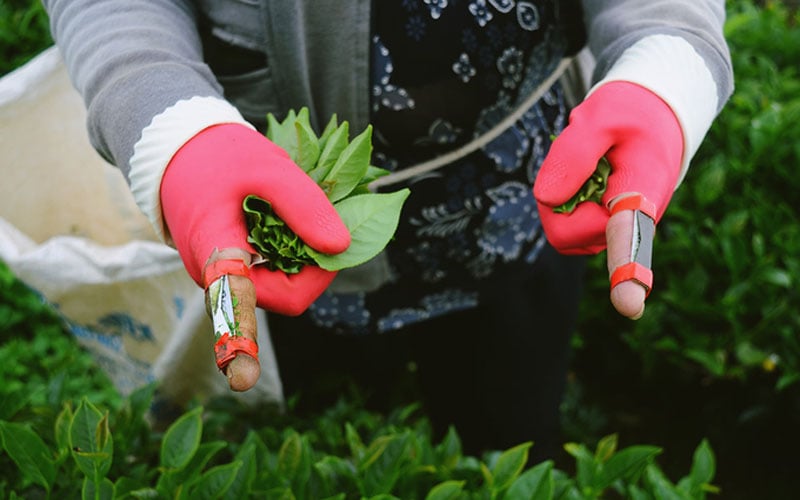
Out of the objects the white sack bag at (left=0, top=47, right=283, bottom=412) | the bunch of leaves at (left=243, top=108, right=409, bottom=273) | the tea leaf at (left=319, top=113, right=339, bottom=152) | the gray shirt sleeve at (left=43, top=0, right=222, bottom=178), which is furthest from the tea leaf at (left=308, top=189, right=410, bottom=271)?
the white sack bag at (left=0, top=47, right=283, bottom=412)

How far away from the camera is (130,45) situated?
93 centimetres

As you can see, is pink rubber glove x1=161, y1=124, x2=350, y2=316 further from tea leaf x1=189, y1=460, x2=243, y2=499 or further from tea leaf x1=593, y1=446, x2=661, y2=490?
tea leaf x1=593, y1=446, x2=661, y2=490

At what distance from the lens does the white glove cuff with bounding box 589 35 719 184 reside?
94 centimetres

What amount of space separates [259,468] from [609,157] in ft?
2.37

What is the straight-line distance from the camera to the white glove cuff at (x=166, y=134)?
876mm

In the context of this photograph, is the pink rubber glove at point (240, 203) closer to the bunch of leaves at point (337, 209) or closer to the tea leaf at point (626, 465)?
the bunch of leaves at point (337, 209)

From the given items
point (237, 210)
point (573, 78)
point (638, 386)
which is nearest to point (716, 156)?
point (638, 386)

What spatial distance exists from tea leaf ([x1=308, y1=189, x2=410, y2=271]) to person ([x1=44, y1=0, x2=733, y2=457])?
2 cm

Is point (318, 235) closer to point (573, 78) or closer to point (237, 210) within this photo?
point (237, 210)

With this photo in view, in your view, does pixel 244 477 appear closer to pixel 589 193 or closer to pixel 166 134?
pixel 166 134

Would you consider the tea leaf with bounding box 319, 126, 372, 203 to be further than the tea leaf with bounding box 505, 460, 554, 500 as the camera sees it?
No

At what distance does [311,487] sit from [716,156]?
1.53 m

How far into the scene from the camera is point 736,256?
199cm

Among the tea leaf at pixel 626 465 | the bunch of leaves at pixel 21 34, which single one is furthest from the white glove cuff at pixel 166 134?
the bunch of leaves at pixel 21 34
